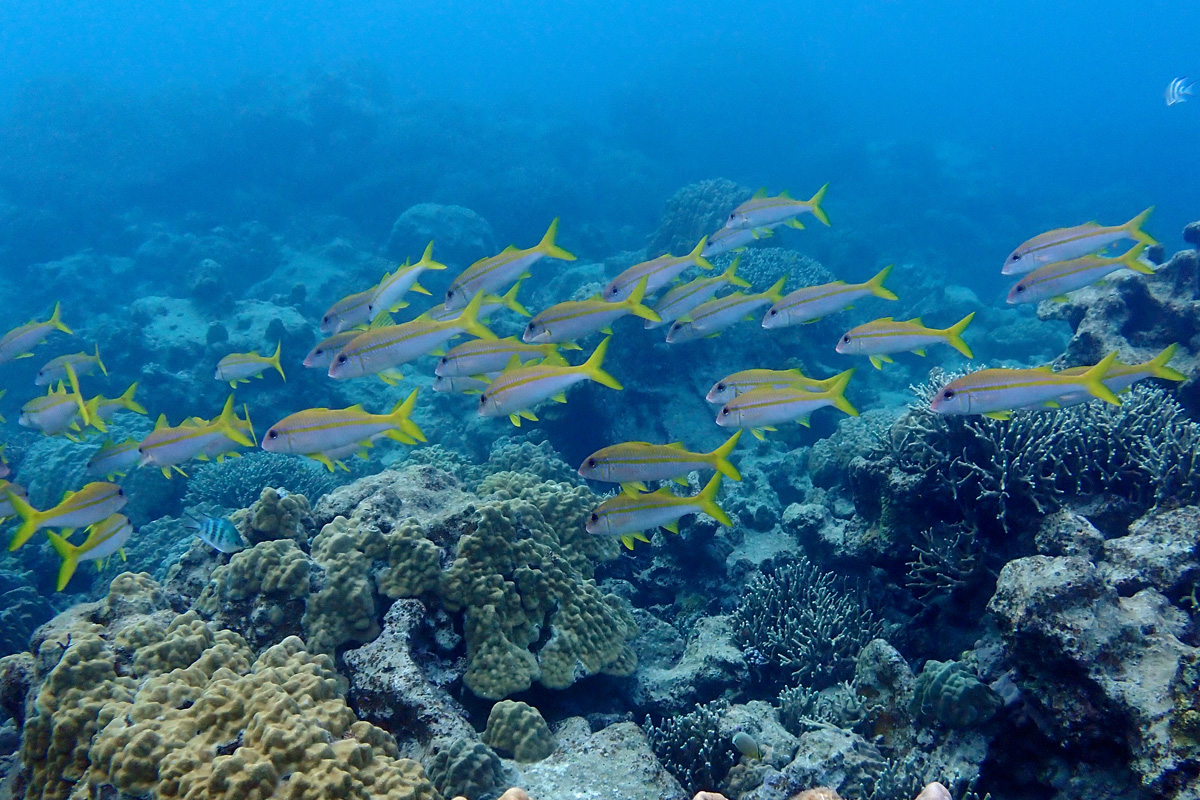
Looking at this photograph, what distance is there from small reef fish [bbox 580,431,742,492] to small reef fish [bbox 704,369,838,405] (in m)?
0.86

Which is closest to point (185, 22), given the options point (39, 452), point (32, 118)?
point (32, 118)

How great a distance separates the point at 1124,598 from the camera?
3488 mm

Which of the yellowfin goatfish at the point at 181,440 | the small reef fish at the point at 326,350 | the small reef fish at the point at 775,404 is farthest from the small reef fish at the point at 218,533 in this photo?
the small reef fish at the point at 775,404

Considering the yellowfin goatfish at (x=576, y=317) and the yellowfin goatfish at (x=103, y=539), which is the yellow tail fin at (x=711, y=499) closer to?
the yellowfin goatfish at (x=576, y=317)

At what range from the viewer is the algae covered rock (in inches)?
143

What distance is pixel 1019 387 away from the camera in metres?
3.68

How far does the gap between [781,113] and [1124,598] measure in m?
43.4

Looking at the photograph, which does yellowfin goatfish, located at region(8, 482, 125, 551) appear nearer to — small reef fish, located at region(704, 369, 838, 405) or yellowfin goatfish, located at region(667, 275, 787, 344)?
small reef fish, located at region(704, 369, 838, 405)

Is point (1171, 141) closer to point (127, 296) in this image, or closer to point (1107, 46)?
point (127, 296)

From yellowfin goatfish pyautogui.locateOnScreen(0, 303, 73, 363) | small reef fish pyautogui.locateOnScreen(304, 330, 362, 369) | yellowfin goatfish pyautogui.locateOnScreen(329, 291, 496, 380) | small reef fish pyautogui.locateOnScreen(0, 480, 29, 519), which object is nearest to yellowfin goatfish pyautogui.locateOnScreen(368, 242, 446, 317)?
small reef fish pyautogui.locateOnScreen(304, 330, 362, 369)

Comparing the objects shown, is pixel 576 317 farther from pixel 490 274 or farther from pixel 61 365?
pixel 61 365

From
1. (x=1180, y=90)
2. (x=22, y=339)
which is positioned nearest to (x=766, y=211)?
(x=22, y=339)

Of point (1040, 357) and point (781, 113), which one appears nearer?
point (1040, 357)

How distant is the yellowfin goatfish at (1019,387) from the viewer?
11.9ft
